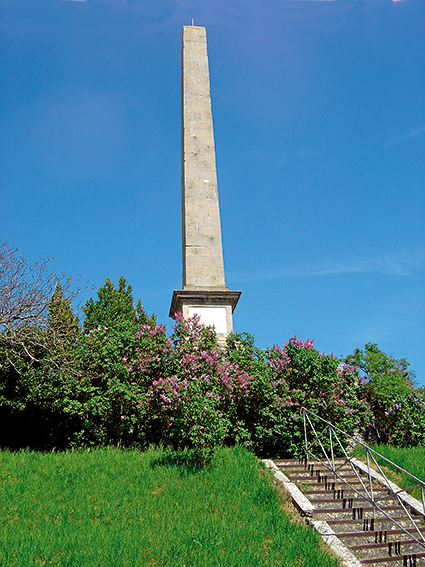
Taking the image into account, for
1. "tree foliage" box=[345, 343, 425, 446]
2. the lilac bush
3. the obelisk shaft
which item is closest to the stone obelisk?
the obelisk shaft

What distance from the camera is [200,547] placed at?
5516 mm

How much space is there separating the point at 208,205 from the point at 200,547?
9.76 meters

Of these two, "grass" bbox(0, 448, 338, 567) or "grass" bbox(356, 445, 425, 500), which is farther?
"grass" bbox(356, 445, 425, 500)

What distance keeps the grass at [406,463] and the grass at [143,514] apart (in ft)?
9.67

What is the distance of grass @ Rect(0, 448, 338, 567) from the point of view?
17.5 feet

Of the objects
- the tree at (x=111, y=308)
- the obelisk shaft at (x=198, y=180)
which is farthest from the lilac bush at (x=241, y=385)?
the tree at (x=111, y=308)

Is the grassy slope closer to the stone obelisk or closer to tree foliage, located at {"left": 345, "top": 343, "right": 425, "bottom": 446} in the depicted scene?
tree foliage, located at {"left": 345, "top": 343, "right": 425, "bottom": 446}

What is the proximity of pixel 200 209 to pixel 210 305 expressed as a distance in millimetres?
3098

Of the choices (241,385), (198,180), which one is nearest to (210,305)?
(241,385)

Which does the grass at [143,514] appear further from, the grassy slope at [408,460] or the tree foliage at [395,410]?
the tree foliage at [395,410]

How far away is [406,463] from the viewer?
9406mm

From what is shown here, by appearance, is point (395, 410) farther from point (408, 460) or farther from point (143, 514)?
point (143, 514)

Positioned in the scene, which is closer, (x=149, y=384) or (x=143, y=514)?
(x=143, y=514)

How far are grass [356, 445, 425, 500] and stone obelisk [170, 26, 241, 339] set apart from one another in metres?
4.67
